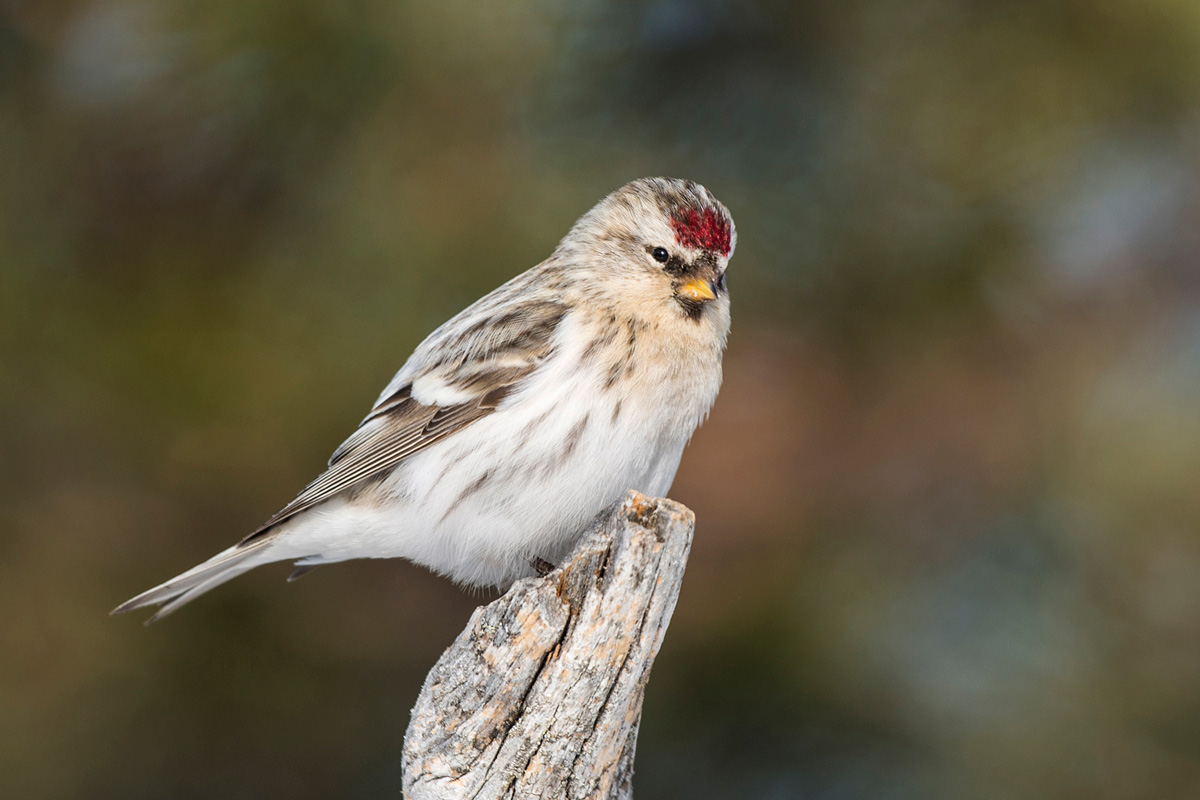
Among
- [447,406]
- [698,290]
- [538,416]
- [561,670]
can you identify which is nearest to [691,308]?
[698,290]

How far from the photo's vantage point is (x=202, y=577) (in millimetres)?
2141

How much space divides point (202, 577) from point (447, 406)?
1.90 ft

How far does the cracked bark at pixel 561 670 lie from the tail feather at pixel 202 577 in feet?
2.17

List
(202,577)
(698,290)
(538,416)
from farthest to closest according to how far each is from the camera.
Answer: (202,577) < (698,290) < (538,416)

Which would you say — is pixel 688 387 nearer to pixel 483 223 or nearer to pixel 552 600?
pixel 552 600

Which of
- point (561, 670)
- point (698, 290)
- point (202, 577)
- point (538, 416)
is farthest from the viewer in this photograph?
point (202, 577)

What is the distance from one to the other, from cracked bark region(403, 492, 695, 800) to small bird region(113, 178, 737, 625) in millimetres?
321

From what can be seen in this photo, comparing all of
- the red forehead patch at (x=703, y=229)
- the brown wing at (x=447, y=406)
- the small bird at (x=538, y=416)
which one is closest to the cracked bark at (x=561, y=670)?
the small bird at (x=538, y=416)

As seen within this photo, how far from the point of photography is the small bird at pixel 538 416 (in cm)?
192

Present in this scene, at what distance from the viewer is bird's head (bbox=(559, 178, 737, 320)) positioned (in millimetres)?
2045

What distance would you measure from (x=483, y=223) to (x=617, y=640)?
4.89 feet

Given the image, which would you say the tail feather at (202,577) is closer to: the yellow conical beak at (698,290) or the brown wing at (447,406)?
the brown wing at (447,406)

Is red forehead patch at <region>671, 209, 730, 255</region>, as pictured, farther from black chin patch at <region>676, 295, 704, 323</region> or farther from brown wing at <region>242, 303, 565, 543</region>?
brown wing at <region>242, 303, 565, 543</region>

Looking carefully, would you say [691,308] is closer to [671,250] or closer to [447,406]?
[671,250]
